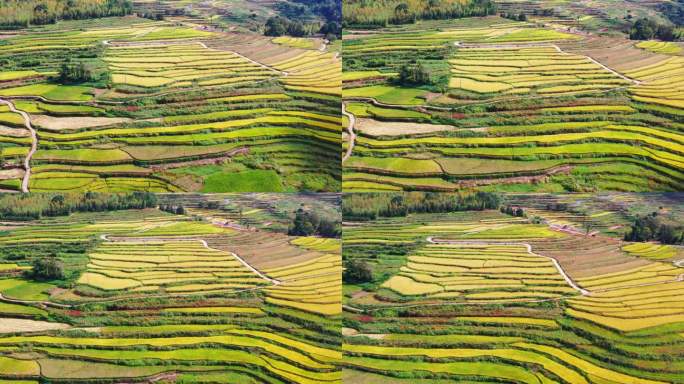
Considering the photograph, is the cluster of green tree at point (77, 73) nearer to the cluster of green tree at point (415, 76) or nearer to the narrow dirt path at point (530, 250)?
the cluster of green tree at point (415, 76)

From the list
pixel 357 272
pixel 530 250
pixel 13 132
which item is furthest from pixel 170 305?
pixel 530 250

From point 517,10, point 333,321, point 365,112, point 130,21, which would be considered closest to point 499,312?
point 333,321

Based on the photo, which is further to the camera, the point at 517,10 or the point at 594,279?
the point at 517,10

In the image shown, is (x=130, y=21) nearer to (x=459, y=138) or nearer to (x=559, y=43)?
(x=459, y=138)

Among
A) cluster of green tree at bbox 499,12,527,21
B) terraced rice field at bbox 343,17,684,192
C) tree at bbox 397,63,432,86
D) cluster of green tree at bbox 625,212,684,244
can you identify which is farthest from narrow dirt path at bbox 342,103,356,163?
cluster of green tree at bbox 625,212,684,244

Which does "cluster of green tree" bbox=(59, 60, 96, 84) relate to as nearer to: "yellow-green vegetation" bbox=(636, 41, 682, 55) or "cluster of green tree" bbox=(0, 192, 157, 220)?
"cluster of green tree" bbox=(0, 192, 157, 220)

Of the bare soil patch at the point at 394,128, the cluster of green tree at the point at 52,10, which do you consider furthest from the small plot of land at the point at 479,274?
the cluster of green tree at the point at 52,10

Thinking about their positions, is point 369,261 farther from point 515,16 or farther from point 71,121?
point 71,121

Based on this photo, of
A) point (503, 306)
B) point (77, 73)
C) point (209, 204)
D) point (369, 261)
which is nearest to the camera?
point (503, 306)
